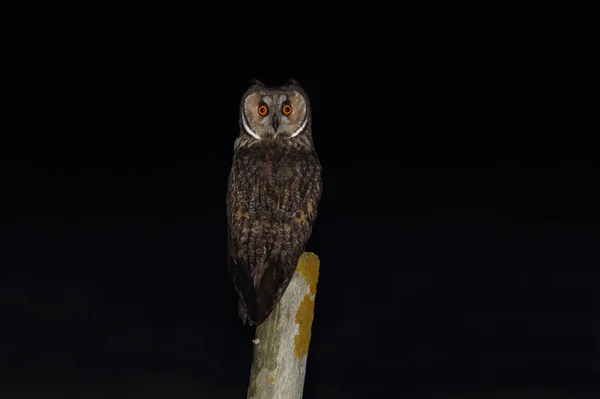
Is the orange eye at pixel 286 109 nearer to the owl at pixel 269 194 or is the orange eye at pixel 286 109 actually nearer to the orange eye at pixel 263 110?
the owl at pixel 269 194

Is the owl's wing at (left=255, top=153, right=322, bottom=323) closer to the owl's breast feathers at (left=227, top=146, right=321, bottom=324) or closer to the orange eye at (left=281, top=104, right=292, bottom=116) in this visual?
the owl's breast feathers at (left=227, top=146, right=321, bottom=324)

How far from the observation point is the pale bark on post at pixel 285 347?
3559 mm

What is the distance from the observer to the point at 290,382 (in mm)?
3574

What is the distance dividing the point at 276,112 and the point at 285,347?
59.3 inches

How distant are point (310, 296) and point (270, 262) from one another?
294 millimetres

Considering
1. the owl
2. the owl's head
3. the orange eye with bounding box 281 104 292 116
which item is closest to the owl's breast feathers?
the owl

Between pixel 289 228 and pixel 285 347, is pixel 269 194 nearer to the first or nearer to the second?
pixel 289 228

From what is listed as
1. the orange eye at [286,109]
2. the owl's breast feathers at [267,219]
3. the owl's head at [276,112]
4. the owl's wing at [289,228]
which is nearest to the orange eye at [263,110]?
the owl's head at [276,112]

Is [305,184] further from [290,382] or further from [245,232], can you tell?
[290,382]

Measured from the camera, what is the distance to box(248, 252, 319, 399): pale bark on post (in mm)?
3559

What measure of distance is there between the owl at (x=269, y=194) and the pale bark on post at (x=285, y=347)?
6cm

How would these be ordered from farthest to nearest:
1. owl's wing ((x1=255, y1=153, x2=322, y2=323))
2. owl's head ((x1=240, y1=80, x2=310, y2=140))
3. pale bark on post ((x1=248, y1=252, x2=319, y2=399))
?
owl's head ((x1=240, y1=80, x2=310, y2=140))
owl's wing ((x1=255, y1=153, x2=322, y2=323))
pale bark on post ((x1=248, y1=252, x2=319, y2=399))

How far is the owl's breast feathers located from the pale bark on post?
6cm

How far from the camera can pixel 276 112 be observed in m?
4.33
